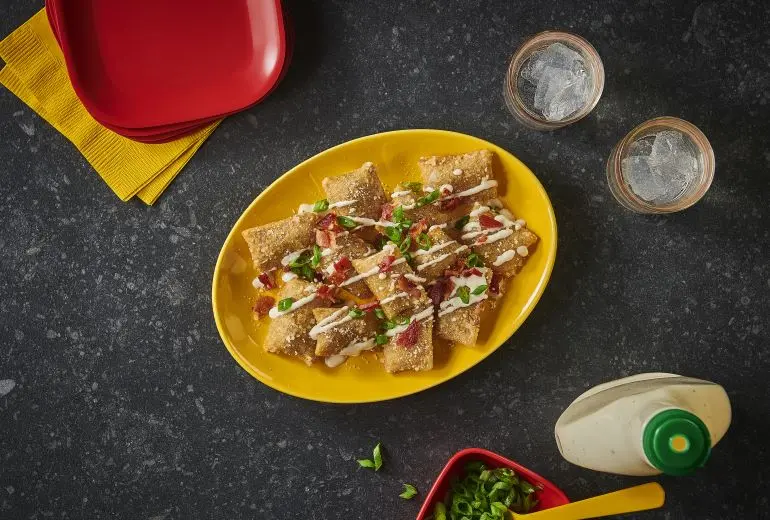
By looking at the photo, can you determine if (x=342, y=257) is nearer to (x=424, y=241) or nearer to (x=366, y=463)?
(x=424, y=241)

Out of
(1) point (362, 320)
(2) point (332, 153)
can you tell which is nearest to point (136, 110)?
(2) point (332, 153)

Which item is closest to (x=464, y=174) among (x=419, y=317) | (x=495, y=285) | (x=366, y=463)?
(x=495, y=285)

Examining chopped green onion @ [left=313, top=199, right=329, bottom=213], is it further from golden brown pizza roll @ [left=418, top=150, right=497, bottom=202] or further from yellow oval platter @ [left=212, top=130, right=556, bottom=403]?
golden brown pizza roll @ [left=418, top=150, right=497, bottom=202]

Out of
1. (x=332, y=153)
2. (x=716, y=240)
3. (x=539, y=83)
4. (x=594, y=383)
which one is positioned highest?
(x=539, y=83)

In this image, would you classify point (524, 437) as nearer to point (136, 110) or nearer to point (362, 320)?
point (362, 320)

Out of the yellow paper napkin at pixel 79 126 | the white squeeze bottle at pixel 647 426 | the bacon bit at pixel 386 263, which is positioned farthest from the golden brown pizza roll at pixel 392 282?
the yellow paper napkin at pixel 79 126

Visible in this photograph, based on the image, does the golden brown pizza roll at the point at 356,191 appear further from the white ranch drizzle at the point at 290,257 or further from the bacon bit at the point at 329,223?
the white ranch drizzle at the point at 290,257
